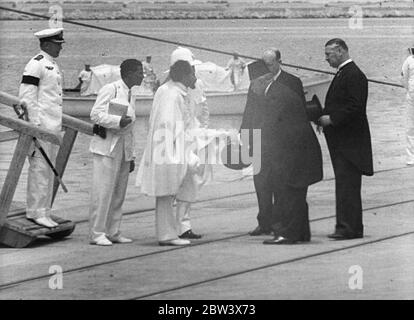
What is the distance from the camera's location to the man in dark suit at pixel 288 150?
14.2 metres

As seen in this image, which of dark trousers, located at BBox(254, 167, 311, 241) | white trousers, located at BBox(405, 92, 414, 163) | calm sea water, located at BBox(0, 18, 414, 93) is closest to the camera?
dark trousers, located at BBox(254, 167, 311, 241)

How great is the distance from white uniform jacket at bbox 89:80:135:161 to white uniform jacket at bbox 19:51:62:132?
0.49 meters

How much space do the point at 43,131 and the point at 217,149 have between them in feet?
5.64

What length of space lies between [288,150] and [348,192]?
67 cm

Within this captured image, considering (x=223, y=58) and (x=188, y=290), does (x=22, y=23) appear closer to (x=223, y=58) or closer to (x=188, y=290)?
(x=223, y=58)

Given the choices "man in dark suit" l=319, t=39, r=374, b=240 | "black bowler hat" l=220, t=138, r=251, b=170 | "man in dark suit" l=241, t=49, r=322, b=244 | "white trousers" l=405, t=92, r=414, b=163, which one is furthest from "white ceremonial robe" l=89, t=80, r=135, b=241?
"white trousers" l=405, t=92, r=414, b=163

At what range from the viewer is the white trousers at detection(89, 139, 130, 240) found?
14336 millimetres

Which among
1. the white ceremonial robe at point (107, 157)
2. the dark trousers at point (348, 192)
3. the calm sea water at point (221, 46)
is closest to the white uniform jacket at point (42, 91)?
A: the white ceremonial robe at point (107, 157)

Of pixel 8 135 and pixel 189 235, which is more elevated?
pixel 8 135

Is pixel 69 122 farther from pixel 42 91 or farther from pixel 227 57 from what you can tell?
pixel 227 57

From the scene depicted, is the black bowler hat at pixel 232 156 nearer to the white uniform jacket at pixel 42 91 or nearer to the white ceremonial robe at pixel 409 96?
the white uniform jacket at pixel 42 91

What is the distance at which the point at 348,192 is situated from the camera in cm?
1437

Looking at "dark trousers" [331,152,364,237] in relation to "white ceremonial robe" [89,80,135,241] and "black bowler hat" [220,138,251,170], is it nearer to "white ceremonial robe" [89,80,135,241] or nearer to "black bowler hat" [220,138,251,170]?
"black bowler hat" [220,138,251,170]

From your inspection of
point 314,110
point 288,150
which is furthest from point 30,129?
point 314,110
